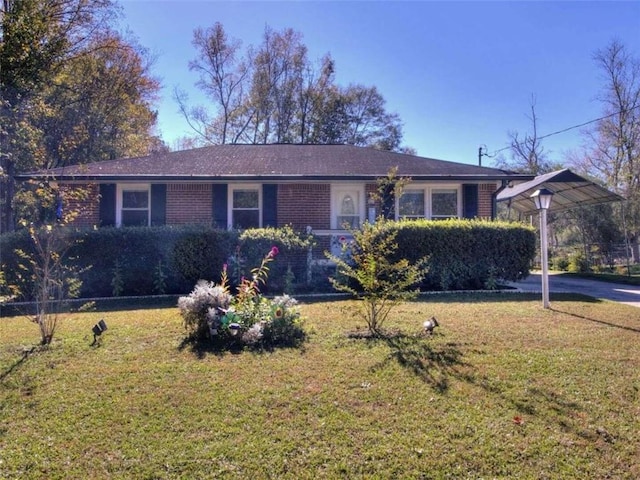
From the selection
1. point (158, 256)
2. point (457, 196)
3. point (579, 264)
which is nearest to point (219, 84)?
point (457, 196)

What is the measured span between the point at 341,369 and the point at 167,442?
1764 millimetres

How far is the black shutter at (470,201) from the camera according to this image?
12086 millimetres

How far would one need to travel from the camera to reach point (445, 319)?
19.9 feet

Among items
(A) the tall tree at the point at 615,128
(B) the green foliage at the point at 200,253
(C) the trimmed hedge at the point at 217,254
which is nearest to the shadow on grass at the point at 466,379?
(C) the trimmed hedge at the point at 217,254

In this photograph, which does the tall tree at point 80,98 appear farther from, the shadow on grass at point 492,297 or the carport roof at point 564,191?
the carport roof at point 564,191

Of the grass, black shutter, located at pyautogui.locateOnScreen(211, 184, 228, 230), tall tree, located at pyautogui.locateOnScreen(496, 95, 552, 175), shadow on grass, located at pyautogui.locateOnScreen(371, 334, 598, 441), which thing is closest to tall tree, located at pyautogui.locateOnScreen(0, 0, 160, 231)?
black shutter, located at pyautogui.locateOnScreen(211, 184, 228, 230)

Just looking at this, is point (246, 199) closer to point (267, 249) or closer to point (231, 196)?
point (231, 196)

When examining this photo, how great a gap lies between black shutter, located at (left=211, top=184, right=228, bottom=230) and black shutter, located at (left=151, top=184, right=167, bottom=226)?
1419mm

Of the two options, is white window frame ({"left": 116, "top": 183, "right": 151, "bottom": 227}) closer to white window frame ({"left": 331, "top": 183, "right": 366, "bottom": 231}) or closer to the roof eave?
the roof eave

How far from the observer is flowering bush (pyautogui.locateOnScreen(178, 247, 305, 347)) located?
490 centimetres

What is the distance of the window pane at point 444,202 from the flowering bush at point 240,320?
8.25 metres

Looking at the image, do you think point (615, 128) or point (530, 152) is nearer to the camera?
point (615, 128)

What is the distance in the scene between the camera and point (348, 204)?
1243cm

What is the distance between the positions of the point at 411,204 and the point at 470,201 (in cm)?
170
